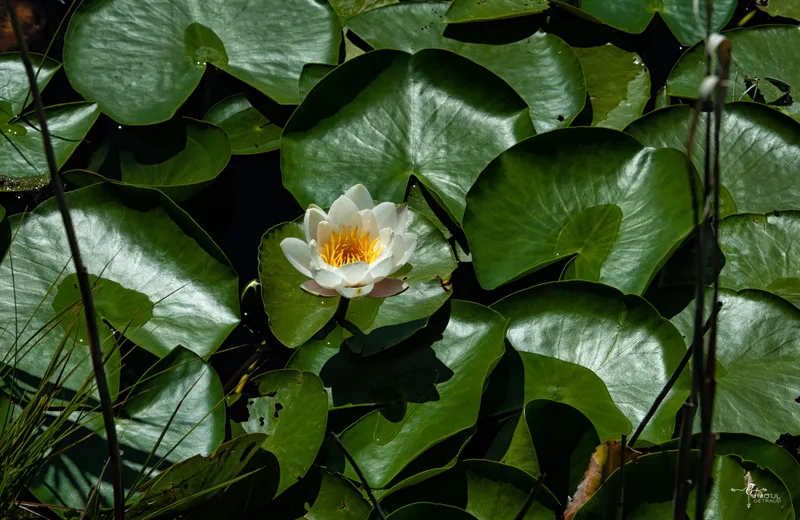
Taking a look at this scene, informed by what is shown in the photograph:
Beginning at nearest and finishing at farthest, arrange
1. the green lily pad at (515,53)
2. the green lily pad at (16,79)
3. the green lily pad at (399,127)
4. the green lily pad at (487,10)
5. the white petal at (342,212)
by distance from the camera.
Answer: the white petal at (342,212) < the green lily pad at (399,127) < the green lily pad at (16,79) < the green lily pad at (515,53) < the green lily pad at (487,10)

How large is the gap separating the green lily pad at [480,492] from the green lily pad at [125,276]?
74 cm

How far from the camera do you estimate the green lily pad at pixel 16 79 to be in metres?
2.50

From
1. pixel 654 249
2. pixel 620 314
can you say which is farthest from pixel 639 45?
pixel 620 314

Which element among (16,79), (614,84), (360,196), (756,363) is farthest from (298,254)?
(614,84)

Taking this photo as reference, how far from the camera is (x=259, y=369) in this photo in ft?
7.48

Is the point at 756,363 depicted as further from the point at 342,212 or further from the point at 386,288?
the point at 342,212

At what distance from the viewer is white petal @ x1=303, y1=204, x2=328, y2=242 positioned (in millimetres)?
1904

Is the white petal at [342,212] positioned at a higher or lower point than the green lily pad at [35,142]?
higher

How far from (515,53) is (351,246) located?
4.06 feet

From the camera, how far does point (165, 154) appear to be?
8.23ft

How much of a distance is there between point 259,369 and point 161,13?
1.39m

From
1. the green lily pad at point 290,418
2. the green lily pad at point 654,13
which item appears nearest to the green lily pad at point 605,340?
the green lily pad at point 290,418

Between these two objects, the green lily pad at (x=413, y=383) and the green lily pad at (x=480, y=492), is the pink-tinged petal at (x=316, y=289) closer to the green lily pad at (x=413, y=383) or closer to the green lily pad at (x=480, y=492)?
the green lily pad at (x=413, y=383)

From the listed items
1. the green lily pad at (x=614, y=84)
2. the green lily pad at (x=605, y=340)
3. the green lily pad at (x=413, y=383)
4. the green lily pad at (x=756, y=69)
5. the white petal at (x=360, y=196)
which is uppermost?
the green lily pad at (x=756, y=69)
